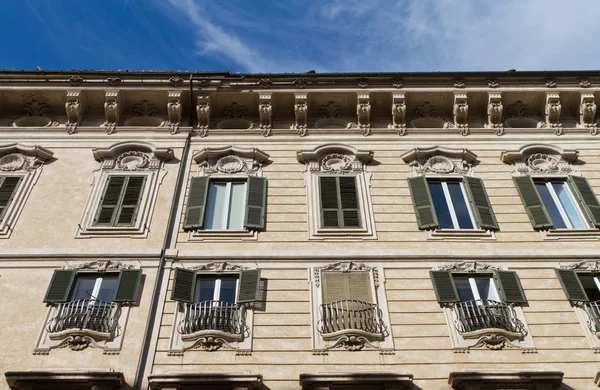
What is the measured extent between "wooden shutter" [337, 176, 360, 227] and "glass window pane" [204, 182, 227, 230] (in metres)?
2.72

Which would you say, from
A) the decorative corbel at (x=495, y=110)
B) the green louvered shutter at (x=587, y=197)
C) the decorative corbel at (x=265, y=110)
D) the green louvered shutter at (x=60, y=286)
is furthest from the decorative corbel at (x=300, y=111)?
the green louvered shutter at (x=60, y=286)

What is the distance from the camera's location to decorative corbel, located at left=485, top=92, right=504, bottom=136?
1630cm

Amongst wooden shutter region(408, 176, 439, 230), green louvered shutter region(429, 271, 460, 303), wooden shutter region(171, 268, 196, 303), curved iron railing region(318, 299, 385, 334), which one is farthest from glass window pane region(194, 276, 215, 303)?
wooden shutter region(408, 176, 439, 230)

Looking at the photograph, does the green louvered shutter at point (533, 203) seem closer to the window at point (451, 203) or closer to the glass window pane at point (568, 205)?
the glass window pane at point (568, 205)

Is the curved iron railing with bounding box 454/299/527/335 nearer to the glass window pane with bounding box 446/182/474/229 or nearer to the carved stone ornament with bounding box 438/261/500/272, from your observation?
the carved stone ornament with bounding box 438/261/500/272

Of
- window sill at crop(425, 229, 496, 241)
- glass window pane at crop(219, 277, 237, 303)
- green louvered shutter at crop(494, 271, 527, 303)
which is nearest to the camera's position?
green louvered shutter at crop(494, 271, 527, 303)

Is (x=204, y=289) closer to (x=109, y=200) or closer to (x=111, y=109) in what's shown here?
(x=109, y=200)

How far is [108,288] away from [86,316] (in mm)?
887

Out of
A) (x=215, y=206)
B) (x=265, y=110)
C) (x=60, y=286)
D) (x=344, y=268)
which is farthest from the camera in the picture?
(x=265, y=110)

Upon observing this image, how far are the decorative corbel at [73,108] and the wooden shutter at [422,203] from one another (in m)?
8.75

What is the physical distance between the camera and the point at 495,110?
53.5 feet

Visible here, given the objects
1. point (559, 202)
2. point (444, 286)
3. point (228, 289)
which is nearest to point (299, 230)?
point (228, 289)

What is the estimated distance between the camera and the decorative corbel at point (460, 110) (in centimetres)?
1631

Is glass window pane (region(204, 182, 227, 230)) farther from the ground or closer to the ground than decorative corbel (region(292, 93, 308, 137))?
closer to the ground
